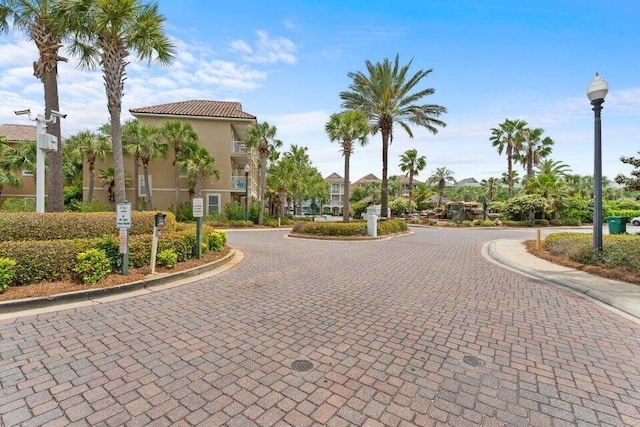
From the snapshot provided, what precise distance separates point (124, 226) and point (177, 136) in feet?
62.4

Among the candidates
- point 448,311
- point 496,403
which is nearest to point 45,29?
point 448,311

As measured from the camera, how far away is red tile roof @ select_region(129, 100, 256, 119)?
25562 mm

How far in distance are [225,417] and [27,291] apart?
5.36 metres

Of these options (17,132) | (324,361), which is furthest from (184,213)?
(324,361)

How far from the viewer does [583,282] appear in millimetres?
7469

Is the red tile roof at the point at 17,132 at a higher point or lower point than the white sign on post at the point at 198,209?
higher

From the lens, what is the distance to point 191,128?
24312mm

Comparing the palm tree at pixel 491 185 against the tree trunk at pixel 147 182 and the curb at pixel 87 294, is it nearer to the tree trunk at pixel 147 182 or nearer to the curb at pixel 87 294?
the tree trunk at pixel 147 182

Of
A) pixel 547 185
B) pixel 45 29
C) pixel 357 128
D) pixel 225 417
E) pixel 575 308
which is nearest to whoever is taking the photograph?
pixel 225 417

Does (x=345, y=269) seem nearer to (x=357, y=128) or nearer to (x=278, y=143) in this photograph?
(x=357, y=128)

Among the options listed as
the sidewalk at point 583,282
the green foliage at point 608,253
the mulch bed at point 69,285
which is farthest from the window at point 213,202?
the green foliage at point 608,253

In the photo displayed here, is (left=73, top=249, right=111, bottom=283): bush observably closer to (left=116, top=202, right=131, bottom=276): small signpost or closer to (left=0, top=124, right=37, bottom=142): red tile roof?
(left=116, top=202, right=131, bottom=276): small signpost

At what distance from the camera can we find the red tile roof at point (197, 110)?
83.9 ft

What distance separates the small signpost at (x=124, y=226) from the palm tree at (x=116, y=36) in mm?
4748
